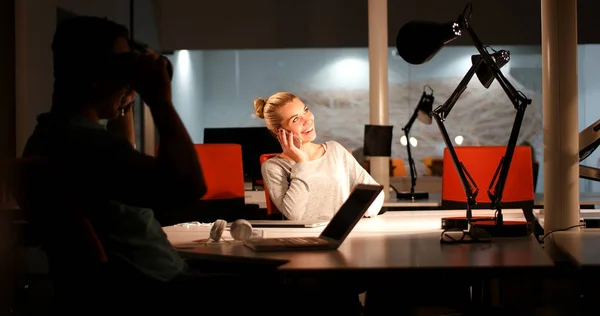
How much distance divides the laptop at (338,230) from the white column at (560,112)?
0.82m

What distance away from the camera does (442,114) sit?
9.21ft

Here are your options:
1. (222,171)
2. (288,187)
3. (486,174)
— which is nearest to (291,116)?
(288,187)

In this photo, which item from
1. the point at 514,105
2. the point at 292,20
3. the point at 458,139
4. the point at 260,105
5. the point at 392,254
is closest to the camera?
the point at 392,254

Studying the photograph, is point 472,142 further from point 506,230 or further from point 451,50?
point 506,230

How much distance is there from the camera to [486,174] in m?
4.59

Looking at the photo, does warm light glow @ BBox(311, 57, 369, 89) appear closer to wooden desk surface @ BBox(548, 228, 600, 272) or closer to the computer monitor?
the computer monitor

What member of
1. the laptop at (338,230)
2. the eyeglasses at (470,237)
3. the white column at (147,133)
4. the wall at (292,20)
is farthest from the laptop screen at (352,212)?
the white column at (147,133)

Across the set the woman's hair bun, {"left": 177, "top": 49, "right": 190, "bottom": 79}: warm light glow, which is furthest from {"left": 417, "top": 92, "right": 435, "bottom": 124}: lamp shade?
{"left": 177, "top": 49, "right": 190, "bottom": 79}: warm light glow

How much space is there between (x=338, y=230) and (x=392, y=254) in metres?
0.24

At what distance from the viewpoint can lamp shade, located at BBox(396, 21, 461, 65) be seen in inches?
105

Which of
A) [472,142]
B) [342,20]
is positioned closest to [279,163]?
[342,20]

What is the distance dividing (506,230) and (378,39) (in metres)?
3.56

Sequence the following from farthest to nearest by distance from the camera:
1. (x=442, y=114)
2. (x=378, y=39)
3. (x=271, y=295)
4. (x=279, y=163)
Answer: (x=378, y=39) < (x=279, y=163) < (x=442, y=114) < (x=271, y=295)

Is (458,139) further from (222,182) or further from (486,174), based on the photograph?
(222,182)
